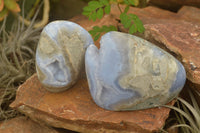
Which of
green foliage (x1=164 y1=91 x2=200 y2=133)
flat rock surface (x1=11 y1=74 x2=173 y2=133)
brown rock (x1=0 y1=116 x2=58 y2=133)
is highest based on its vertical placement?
flat rock surface (x1=11 y1=74 x2=173 y2=133)

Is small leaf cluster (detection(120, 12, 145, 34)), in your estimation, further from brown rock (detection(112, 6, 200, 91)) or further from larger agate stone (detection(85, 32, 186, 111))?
larger agate stone (detection(85, 32, 186, 111))

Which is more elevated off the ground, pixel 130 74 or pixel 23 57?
pixel 130 74

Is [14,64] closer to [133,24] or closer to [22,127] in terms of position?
[22,127]

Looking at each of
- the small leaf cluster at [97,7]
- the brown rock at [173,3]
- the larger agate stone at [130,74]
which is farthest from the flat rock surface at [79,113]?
the brown rock at [173,3]

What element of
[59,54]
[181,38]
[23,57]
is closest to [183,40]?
[181,38]

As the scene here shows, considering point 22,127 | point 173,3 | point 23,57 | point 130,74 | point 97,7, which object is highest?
point 97,7

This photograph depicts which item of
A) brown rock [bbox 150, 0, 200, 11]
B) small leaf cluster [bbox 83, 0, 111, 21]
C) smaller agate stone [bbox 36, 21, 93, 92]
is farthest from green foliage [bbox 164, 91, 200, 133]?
A: brown rock [bbox 150, 0, 200, 11]
